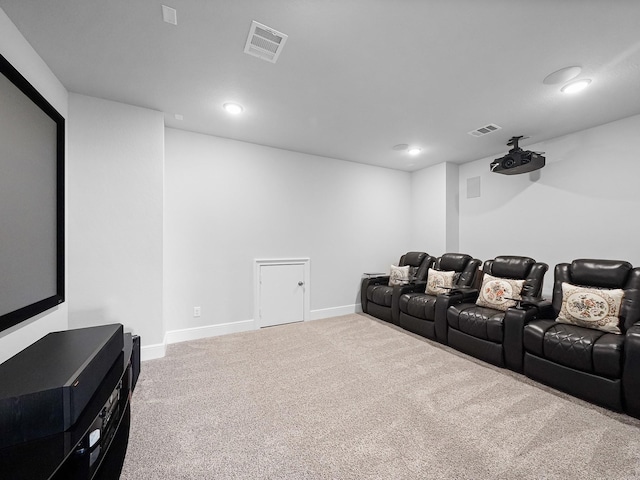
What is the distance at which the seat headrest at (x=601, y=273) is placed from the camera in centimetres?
254

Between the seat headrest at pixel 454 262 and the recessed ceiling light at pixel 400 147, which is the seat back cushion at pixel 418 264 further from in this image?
the recessed ceiling light at pixel 400 147

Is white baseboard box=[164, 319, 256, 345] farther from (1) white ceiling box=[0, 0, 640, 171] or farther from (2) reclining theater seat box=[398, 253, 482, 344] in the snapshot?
(1) white ceiling box=[0, 0, 640, 171]

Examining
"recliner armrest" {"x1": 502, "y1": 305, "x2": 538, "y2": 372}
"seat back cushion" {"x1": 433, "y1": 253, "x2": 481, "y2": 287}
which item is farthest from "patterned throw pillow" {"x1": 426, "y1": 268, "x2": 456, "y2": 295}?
"recliner armrest" {"x1": 502, "y1": 305, "x2": 538, "y2": 372}

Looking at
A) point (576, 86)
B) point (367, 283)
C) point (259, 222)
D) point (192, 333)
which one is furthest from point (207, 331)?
point (576, 86)

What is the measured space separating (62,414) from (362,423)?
1663 mm

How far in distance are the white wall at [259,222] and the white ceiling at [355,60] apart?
62cm

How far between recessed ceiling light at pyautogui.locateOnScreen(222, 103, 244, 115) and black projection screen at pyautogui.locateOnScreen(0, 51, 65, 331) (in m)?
1.41

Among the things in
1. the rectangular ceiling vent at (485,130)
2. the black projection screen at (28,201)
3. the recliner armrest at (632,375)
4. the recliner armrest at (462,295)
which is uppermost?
the rectangular ceiling vent at (485,130)

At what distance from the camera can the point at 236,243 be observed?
12.6 ft

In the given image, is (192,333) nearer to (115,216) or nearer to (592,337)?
(115,216)

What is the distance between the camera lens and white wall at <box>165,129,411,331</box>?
11.4ft

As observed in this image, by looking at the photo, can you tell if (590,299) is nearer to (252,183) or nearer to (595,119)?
(595,119)

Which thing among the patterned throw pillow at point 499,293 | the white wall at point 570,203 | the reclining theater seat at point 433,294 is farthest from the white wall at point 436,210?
the patterned throw pillow at point 499,293

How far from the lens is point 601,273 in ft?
8.66
